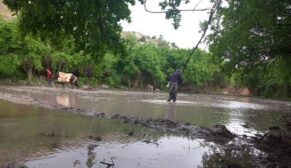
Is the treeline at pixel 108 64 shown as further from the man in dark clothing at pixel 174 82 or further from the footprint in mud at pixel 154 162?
the footprint in mud at pixel 154 162

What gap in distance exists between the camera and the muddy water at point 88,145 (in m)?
7.14

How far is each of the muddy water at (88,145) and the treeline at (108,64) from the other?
22.2 m

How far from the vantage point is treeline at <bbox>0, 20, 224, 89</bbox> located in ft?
137

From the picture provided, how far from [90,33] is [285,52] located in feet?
46.7

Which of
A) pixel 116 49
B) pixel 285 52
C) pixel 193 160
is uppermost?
pixel 285 52

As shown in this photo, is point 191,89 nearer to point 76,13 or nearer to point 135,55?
point 135,55

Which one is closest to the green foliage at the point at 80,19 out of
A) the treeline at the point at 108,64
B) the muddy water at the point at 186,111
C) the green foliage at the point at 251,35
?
the muddy water at the point at 186,111

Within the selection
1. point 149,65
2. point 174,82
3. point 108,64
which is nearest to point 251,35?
point 174,82

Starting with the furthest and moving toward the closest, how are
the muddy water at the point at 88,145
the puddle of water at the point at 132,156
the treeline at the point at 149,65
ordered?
1. the treeline at the point at 149,65
2. the muddy water at the point at 88,145
3. the puddle of water at the point at 132,156

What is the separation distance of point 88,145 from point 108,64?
49.0 metres

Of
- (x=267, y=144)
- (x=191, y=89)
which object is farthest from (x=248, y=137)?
(x=191, y=89)

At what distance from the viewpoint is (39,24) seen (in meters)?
8.20

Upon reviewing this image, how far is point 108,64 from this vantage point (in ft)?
188

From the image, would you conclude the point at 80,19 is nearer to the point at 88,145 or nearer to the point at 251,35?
the point at 88,145
